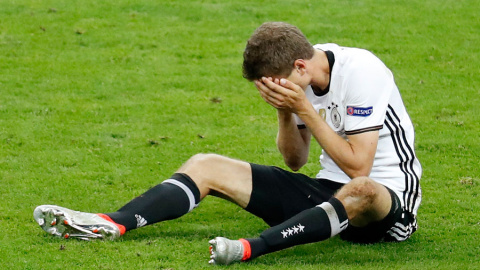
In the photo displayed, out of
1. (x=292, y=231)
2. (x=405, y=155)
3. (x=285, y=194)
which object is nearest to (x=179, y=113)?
(x=285, y=194)

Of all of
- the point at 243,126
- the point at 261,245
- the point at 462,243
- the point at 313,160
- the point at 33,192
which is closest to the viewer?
the point at 261,245

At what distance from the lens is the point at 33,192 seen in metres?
6.84

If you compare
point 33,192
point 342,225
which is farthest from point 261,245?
point 33,192

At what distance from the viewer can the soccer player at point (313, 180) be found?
5.12 m

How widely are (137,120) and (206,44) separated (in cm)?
277

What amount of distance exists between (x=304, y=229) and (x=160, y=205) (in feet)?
3.34

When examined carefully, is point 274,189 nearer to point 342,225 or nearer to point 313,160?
point 342,225

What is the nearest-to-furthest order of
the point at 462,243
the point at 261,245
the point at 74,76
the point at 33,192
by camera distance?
the point at 261,245
the point at 462,243
the point at 33,192
the point at 74,76

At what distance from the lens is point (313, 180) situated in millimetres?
5816

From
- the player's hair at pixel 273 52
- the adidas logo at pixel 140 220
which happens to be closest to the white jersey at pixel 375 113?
the player's hair at pixel 273 52

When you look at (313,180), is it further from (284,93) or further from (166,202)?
(166,202)

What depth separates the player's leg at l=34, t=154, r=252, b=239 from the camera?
5.40m

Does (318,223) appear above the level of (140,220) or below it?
above

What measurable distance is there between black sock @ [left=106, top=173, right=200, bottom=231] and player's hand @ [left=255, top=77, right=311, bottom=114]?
833 mm
